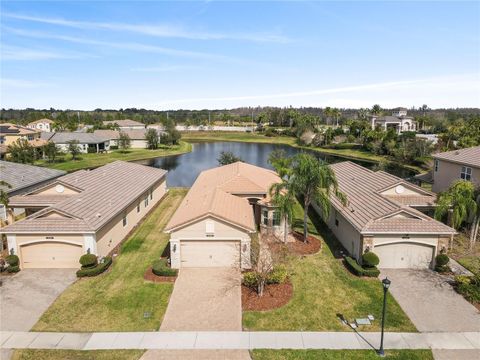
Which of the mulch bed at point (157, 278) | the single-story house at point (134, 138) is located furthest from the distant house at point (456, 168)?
the single-story house at point (134, 138)

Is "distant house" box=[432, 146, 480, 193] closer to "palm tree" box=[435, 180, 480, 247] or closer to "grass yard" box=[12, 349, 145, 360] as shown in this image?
"palm tree" box=[435, 180, 480, 247]

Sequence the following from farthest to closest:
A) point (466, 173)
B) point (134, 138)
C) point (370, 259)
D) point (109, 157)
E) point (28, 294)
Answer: point (134, 138) < point (109, 157) < point (466, 173) < point (370, 259) < point (28, 294)

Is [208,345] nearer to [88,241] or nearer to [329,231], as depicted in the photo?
[88,241]

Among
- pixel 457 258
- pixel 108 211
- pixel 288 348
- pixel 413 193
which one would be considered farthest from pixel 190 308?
pixel 413 193

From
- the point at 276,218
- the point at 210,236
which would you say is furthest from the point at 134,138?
the point at 210,236

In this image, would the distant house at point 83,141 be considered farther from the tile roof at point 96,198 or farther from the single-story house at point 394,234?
the single-story house at point 394,234

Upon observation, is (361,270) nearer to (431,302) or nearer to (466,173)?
(431,302)

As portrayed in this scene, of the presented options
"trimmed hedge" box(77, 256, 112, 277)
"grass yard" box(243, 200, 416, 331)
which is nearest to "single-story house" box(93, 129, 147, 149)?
"trimmed hedge" box(77, 256, 112, 277)
